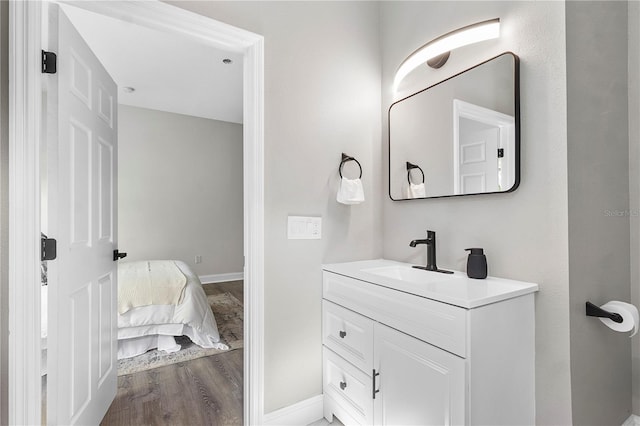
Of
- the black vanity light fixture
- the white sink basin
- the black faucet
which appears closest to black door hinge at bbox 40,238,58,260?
the white sink basin

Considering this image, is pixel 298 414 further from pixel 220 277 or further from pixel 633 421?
pixel 220 277

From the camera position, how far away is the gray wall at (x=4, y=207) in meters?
1.14

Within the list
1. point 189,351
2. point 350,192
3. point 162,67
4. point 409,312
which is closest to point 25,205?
point 350,192

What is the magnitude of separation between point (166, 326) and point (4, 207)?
1.79 metres

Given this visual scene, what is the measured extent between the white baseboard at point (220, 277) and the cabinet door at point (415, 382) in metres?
4.36

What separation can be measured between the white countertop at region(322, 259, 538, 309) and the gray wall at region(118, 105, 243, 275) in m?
4.01

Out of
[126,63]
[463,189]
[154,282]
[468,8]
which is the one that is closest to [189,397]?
[154,282]

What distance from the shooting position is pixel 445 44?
1.62m

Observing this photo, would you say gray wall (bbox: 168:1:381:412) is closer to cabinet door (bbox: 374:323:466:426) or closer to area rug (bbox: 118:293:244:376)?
cabinet door (bbox: 374:323:466:426)

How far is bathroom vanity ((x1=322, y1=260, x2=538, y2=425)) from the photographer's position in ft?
3.58

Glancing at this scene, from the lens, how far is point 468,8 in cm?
159

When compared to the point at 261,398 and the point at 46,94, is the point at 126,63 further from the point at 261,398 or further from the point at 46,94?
the point at 261,398

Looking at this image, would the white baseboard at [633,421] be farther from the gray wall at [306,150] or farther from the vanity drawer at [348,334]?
the gray wall at [306,150]

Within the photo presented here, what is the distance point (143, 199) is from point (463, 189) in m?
4.58
